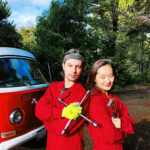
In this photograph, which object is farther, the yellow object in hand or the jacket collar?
the jacket collar

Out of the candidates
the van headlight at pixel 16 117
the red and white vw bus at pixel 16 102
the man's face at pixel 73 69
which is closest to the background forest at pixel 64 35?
the red and white vw bus at pixel 16 102

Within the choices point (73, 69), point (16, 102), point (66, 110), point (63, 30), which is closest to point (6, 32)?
point (63, 30)

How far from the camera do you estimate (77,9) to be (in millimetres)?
10047

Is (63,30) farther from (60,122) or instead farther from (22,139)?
(60,122)

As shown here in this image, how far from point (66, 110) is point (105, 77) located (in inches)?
24.4

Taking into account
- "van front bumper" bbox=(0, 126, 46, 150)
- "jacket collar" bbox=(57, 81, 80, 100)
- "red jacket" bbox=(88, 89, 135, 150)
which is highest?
"jacket collar" bbox=(57, 81, 80, 100)

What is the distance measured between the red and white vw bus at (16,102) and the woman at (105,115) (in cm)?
141

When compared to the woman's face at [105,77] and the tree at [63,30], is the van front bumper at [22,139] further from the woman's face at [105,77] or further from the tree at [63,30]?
the tree at [63,30]

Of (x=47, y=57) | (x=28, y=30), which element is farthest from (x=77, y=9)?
(x=28, y=30)

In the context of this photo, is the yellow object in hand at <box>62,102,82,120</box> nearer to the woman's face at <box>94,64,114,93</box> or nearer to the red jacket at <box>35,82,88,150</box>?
the red jacket at <box>35,82,88,150</box>

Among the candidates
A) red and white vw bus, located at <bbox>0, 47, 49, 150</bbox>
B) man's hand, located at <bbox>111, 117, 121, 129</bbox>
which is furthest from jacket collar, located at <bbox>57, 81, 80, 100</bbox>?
red and white vw bus, located at <bbox>0, 47, 49, 150</bbox>

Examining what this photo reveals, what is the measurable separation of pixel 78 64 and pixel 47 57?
8219 mm

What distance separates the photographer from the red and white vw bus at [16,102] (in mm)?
2361

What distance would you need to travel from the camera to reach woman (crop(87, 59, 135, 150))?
146cm
